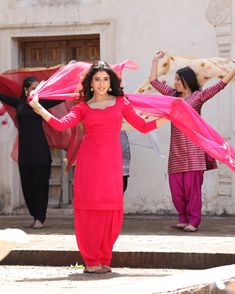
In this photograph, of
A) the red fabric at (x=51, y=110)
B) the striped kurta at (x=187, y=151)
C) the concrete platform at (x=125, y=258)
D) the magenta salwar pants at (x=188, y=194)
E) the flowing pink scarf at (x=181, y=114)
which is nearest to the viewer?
the concrete platform at (x=125, y=258)

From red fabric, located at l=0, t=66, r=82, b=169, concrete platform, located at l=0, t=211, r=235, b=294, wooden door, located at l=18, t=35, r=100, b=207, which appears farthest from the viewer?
wooden door, located at l=18, t=35, r=100, b=207

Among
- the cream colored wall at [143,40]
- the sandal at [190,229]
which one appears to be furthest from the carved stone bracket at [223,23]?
the sandal at [190,229]

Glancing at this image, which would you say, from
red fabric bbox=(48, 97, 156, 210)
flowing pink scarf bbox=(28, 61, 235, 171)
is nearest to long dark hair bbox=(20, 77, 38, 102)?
flowing pink scarf bbox=(28, 61, 235, 171)

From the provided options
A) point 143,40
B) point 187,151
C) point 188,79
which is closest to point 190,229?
point 187,151

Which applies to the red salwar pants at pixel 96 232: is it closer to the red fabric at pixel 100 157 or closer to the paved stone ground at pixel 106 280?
the red fabric at pixel 100 157

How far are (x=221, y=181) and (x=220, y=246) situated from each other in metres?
3.33

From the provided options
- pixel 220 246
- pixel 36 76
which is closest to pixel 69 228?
pixel 36 76

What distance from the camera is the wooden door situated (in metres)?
12.9

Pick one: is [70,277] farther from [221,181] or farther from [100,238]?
[221,181]

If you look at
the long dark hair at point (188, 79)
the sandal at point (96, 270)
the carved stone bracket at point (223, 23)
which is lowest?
the sandal at point (96, 270)

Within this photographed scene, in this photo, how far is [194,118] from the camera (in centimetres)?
825

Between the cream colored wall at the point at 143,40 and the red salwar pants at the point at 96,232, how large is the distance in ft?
14.5

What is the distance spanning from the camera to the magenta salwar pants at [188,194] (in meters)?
10.2

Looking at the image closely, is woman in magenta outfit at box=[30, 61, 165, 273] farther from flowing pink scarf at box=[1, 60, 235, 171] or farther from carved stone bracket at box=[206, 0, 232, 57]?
carved stone bracket at box=[206, 0, 232, 57]
